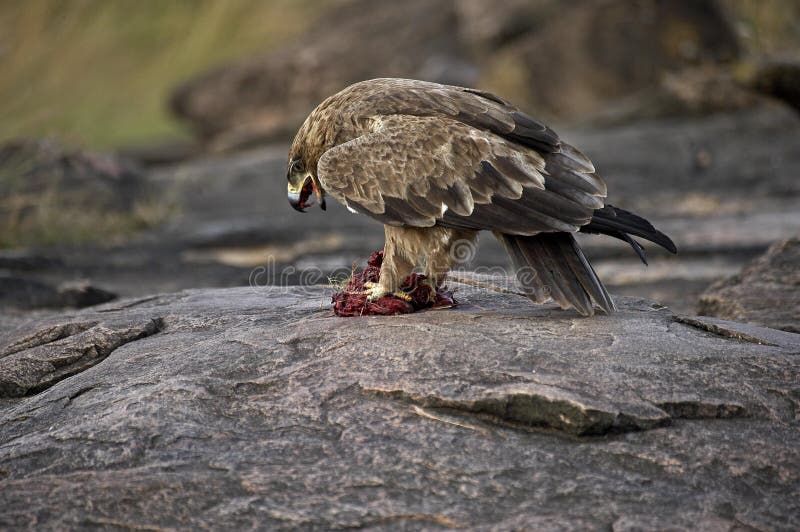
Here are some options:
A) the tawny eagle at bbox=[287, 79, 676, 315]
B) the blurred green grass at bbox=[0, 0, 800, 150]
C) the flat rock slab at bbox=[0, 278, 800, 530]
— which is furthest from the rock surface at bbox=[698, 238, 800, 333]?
the blurred green grass at bbox=[0, 0, 800, 150]

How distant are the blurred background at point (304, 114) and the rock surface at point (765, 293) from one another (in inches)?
0.7

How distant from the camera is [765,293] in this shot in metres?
6.70

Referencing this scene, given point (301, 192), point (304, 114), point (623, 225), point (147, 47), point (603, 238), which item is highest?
point (147, 47)

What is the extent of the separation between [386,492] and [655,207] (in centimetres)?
1015

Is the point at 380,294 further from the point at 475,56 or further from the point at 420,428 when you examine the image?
the point at 475,56

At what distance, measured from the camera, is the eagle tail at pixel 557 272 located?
4.92 metres

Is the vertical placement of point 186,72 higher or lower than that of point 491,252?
higher

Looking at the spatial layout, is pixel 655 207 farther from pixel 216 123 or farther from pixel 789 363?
pixel 216 123

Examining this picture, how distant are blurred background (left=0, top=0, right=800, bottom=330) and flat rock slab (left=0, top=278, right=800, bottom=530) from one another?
2.26 metres

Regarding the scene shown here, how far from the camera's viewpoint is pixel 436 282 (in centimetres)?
543

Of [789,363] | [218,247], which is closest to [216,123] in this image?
[218,247]

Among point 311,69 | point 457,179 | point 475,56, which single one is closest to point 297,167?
point 457,179

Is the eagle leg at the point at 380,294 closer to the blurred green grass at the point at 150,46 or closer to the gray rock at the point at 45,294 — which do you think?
the gray rock at the point at 45,294

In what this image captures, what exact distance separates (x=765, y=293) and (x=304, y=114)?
19.4 m
